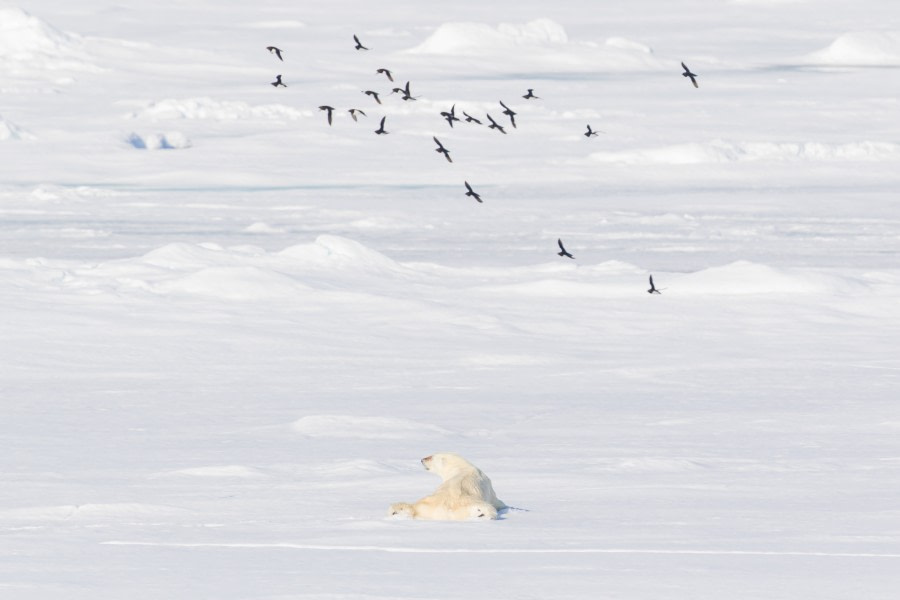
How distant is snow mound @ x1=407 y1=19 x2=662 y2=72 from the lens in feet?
160

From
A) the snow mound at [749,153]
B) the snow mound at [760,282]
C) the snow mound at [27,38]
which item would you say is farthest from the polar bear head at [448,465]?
the snow mound at [27,38]

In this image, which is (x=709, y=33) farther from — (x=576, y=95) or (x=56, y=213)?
(x=56, y=213)

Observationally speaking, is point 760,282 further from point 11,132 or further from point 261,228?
point 11,132

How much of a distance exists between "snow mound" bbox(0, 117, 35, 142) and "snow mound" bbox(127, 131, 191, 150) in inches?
74.5

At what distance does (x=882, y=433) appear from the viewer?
8742mm

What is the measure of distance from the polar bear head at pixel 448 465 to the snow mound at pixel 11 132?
90.8 feet

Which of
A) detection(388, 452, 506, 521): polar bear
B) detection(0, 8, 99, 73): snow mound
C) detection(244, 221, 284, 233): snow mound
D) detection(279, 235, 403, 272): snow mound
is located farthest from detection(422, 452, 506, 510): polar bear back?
detection(0, 8, 99, 73): snow mound

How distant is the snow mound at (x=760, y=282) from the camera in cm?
1608

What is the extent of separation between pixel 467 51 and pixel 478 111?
1433 cm

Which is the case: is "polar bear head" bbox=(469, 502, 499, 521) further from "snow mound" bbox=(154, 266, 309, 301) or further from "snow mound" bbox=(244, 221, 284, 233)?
"snow mound" bbox=(244, 221, 284, 233)

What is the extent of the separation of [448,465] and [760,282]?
10.1 meters

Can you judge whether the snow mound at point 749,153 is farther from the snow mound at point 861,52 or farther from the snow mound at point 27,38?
the snow mound at point 27,38

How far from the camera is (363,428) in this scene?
8797mm

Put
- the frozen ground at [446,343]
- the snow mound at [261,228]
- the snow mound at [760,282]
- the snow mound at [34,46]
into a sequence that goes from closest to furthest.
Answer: the frozen ground at [446,343]
the snow mound at [760,282]
the snow mound at [261,228]
the snow mound at [34,46]
